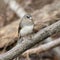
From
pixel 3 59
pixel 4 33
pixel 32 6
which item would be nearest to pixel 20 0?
pixel 32 6

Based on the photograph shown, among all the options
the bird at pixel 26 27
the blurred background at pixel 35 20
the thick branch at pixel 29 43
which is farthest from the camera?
the blurred background at pixel 35 20

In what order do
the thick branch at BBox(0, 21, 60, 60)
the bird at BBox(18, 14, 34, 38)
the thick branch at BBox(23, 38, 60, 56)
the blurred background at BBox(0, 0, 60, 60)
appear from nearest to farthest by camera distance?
1. the thick branch at BBox(0, 21, 60, 60)
2. the bird at BBox(18, 14, 34, 38)
3. the thick branch at BBox(23, 38, 60, 56)
4. the blurred background at BBox(0, 0, 60, 60)

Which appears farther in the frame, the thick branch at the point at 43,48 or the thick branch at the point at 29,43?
the thick branch at the point at 43,48

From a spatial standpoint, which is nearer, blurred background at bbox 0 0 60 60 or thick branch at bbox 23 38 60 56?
thick branch at bbox 23 38 60 56

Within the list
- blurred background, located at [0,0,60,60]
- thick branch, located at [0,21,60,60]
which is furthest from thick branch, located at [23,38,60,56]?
thick branch, located at [0,21,60,60]

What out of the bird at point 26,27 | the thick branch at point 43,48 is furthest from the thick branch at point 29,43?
the thick branch at point 43,48

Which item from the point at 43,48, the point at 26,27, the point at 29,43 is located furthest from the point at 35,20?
the point at 29,43

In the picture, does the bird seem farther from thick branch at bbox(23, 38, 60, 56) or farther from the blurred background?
thick branch at bbox(23, 38, 60, 56)

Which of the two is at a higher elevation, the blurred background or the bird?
the blurred background

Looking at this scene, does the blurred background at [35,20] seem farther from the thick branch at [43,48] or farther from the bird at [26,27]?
the bird at [26,27]

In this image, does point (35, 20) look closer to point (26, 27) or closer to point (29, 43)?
point (26, 27)

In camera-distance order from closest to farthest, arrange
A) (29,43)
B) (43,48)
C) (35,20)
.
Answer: (29,43)
(43,48)
(35,20)
